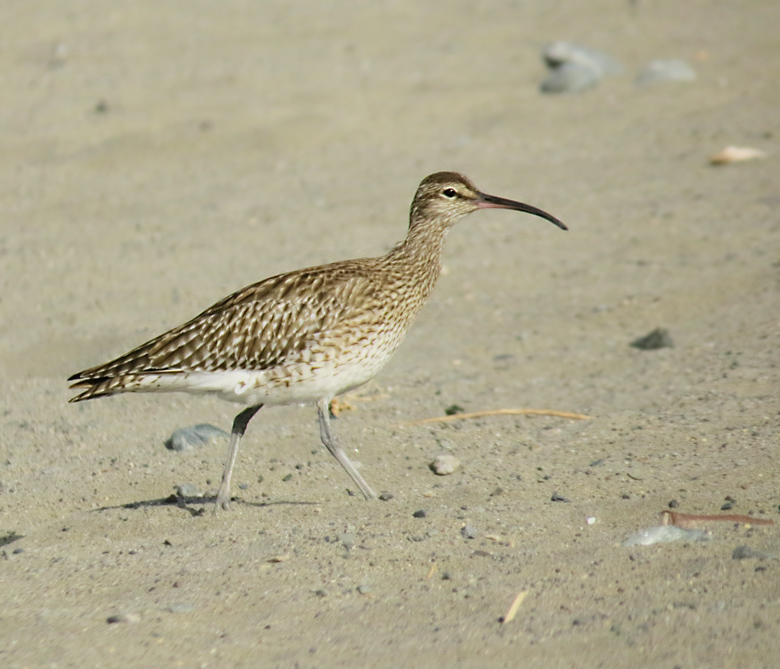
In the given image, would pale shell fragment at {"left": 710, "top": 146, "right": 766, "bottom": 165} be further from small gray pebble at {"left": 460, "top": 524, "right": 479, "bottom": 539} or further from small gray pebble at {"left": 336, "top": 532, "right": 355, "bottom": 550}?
small gray pebble at {"left": 336, "top": 532, "right": 355, "bottom": 550}

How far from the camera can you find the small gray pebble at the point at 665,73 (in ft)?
51.8

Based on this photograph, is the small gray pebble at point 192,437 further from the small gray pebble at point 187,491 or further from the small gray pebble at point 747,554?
the small gray pebble at point 747,554

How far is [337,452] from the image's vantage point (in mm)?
7285

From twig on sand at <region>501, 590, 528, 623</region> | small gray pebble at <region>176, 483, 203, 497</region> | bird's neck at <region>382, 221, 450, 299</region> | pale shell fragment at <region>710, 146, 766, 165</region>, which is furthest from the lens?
pale shell fragment at <region>710, 146, 766, 165</region>

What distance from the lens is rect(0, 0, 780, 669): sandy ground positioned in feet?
18.0

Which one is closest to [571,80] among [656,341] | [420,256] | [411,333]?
[411,333]

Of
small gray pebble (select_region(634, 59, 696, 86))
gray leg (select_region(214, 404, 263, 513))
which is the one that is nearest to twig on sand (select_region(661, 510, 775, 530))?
gray leg (select_region(214, 404, 263, 513))

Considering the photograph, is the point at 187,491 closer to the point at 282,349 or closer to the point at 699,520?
the point at 282,349

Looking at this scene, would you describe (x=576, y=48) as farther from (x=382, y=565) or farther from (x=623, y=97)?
(x=382, y=565)

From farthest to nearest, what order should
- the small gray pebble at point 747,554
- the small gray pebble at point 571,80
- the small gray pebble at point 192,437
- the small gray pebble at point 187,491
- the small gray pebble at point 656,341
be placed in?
the small gray pebble at point 571,80 < the small gray pebble at point 656,341 < the small gray pebble at point 192,437 < the small gray pebble at point 187,491 < the small gray pebble at point 747,554

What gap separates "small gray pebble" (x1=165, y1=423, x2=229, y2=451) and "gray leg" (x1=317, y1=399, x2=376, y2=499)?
3.69ft

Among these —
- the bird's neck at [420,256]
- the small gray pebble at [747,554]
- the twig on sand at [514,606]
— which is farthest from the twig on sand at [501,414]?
the twig on sand at [514,606]

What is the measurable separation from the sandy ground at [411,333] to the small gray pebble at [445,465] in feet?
0.23

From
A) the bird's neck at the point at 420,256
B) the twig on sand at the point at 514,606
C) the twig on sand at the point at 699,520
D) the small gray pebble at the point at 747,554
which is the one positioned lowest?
the twig on sand at the point at 699,520
